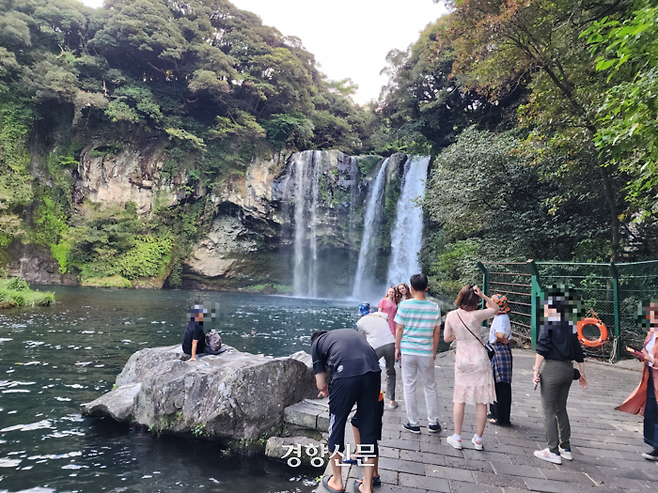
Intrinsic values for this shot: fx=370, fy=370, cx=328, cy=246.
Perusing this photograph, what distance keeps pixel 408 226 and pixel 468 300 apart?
70.3 ft

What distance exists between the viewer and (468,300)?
3.50 meters

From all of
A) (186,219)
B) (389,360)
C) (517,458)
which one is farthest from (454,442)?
(186,219)

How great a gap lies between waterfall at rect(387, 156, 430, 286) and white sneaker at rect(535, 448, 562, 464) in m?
20.4

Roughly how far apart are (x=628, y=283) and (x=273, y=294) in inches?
927

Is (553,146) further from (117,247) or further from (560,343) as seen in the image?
(117,247)

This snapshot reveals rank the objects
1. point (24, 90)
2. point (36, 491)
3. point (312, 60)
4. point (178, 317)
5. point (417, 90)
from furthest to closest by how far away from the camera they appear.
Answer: point (312, 60) → point (417, 90) → point (24, 90) → point (178, 317) → point (36, 491)

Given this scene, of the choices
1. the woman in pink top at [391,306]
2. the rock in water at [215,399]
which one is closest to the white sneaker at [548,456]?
the woman in pink top at [391,306]

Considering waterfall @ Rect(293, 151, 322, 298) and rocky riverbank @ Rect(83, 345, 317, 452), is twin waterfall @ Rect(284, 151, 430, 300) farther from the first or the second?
rocky riverbank @ Rect(83, 345, 317, 452)

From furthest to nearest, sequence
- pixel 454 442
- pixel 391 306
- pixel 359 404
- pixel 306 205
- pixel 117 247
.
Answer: pixel 306 205 → pixel 117 247 → pixel 391 306 → pixel 454 442 → pixel 359 404

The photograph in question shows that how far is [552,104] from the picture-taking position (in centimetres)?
871

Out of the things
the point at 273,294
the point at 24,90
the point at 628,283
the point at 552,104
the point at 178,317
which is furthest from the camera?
the point at 273,294

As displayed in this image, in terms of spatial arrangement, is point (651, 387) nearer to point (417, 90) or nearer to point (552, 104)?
point (552, 104)

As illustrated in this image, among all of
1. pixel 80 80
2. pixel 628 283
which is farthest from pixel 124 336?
pixel 80 80

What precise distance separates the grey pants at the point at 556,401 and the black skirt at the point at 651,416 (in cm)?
94
